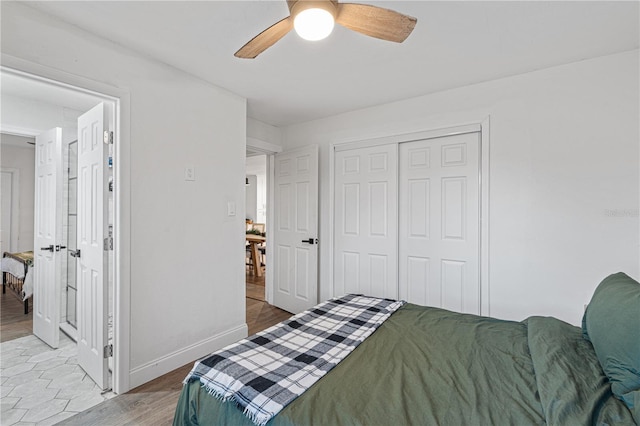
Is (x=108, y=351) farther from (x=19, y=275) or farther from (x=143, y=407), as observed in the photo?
(x=19, y=275)

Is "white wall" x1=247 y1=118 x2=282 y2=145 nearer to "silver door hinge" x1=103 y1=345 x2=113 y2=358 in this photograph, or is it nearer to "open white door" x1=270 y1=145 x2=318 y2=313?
"open white door" x1=270 y1=145 x2=318 y2=313

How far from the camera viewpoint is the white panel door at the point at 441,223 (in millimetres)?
2734

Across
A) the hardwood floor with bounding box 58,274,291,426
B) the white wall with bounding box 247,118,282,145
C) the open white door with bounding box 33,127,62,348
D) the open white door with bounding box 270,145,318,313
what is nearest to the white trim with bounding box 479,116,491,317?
the open white door with bounding box 270,145,318,313

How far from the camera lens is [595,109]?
2.21 m

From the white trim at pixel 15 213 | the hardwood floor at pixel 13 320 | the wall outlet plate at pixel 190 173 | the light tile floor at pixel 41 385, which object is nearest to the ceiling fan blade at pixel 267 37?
the wall outlet plate at pixel 190 173

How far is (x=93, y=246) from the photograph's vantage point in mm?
2193

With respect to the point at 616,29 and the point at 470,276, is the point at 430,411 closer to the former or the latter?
the point at 470,276

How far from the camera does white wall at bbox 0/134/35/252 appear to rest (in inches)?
185

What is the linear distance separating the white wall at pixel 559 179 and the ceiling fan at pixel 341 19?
5.42ft

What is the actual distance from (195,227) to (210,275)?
465 mm

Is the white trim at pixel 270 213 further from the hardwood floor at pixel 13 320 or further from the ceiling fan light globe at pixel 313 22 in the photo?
the ceiling fan light globe at pixel 313 22

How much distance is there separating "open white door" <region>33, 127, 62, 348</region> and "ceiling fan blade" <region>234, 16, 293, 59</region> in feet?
7.56

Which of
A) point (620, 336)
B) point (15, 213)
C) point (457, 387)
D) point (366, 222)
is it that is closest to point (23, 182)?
point (15, 213)

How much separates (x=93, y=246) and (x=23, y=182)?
4167 mm
